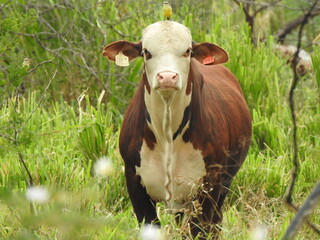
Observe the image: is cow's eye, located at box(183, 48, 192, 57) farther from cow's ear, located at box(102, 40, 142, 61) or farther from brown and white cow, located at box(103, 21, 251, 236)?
cow's ear, located at box(102, 40, 142, 61)

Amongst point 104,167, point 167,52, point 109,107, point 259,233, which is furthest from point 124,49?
point 109,107

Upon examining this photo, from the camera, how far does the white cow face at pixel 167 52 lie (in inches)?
172

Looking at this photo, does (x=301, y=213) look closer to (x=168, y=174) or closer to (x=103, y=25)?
(x=168, y=174)

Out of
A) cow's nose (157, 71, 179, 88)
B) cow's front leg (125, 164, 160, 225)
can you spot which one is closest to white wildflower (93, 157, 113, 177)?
cow's front leg (125, 164, 160, 225)

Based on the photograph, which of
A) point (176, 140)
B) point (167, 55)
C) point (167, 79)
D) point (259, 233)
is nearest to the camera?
point (259, 233)

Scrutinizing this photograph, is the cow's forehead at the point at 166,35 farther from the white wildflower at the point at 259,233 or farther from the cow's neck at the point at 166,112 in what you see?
the white wildflower at the point at 259,233

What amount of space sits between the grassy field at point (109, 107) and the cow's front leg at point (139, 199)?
4.0 inches

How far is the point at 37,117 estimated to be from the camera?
667cm

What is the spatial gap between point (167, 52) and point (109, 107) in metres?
2.93

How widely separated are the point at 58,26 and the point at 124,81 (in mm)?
895

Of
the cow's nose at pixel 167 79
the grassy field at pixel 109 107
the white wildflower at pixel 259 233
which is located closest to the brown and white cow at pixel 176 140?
the grassy field at pixel 109 107

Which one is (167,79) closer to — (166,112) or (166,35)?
(166,35)

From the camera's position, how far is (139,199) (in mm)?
4953

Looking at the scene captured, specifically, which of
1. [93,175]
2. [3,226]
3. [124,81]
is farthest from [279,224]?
[124,81]
